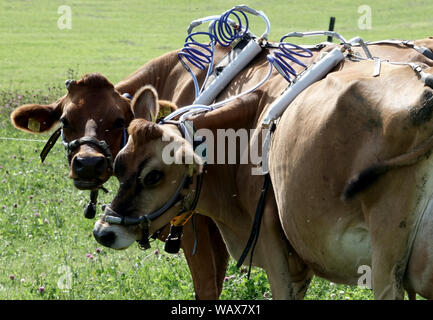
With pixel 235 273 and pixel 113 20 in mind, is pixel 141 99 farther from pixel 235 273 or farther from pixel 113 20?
pixel 113 20

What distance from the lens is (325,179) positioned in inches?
178

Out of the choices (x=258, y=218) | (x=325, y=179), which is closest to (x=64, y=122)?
(x=258, y=218)

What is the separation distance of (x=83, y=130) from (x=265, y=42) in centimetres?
165

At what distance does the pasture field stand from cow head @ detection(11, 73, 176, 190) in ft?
4.02

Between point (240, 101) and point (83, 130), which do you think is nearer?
point (240, 101)

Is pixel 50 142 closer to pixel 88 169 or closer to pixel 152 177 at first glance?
pixel 88 169

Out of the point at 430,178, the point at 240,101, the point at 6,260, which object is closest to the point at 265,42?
the point at 240,101

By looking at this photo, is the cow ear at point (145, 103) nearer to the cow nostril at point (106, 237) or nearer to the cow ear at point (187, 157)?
the cow ear at point (187, 157)

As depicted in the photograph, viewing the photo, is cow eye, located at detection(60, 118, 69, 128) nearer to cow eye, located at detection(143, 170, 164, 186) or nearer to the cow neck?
the cow neck

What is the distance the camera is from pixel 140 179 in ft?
16.3

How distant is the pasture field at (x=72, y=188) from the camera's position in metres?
7.10

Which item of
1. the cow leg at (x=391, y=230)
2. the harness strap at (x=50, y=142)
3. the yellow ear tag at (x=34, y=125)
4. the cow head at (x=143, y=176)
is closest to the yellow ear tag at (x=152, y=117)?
the cow head at (x=143, y=176)

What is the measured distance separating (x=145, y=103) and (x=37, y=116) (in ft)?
5.44
